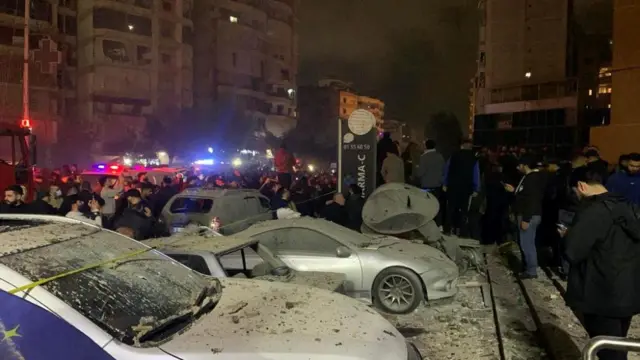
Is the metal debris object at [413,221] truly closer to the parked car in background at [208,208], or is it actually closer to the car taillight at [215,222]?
the parked car in background at [208,208]

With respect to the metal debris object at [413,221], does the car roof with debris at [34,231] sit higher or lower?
higher

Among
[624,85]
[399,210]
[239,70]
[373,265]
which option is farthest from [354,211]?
[239,70]

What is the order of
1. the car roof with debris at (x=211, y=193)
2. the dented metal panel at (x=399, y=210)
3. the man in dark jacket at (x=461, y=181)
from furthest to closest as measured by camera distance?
the car roof with debris at (x=211, y=193) → the man in dark jacket at (x=461, y=181) → the dented metal panel at (x=399, y=210)

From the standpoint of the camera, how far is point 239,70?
67938 millimetres

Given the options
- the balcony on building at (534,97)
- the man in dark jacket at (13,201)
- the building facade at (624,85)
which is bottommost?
the man in dark jacket at (13,201)

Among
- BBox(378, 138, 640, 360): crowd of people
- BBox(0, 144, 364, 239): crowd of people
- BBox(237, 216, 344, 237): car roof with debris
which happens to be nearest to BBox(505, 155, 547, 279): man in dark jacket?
BBox(378, 138, 640, 360): crowd of people

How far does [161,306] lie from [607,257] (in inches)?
125

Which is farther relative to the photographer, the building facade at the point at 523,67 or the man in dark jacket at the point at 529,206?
the building facade at the point at 523,67

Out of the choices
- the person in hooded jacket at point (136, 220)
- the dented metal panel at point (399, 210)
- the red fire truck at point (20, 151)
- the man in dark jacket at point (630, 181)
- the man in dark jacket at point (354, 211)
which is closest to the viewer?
the man in dark jacket at point (630, 181)

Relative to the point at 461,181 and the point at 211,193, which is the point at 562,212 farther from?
the point at 211,193

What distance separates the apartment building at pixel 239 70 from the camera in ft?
214

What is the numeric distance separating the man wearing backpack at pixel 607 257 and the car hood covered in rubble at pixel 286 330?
156 centimetres

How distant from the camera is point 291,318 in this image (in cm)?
366

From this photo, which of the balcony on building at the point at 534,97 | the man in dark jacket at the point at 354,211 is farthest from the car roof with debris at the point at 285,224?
the balcony on building at the point at 534,97
